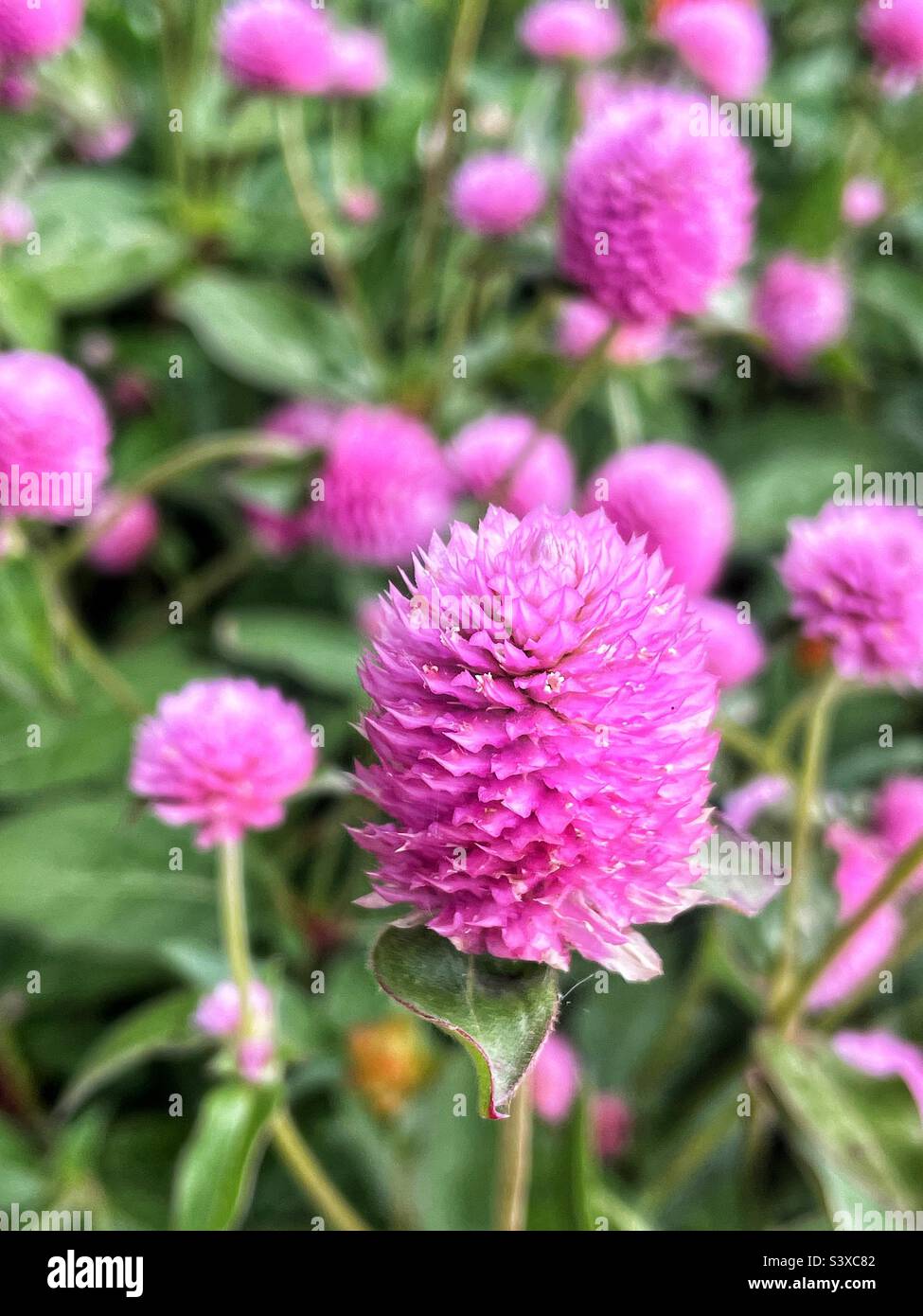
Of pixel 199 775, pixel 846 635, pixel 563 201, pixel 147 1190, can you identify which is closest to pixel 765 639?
pixel 846 635

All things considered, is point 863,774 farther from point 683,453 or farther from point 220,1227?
point 220,1227

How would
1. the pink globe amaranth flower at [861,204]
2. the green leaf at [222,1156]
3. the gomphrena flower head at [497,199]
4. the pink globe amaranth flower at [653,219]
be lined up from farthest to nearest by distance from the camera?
the pink globe amaranth flower at [861,204] → the gomphrena flower head at [497,199] → the pink globe amaranth flower at [653,219] → the green leaf at [222,1156]

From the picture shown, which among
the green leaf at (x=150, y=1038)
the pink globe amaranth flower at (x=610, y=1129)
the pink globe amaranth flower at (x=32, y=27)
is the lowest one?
the pink globe amaranth flower at (x=610, y=1129)

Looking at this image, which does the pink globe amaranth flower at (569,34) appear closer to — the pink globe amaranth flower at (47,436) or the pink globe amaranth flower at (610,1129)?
the pink globe amaranth flower at (47,436)

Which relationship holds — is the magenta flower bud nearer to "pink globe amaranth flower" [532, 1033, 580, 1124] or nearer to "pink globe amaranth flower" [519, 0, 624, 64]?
"pink globe amaranth flower" [519, 0, 624, 64]

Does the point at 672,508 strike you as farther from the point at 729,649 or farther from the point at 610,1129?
the point at 610,1129

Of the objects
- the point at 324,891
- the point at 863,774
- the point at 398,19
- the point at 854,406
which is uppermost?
the point at 398,19

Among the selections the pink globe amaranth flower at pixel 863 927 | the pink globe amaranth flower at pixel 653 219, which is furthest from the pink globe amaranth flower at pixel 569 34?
the pink globe amaranth flower at pixel 863 927
